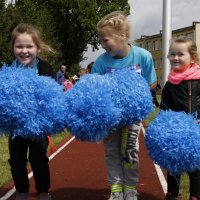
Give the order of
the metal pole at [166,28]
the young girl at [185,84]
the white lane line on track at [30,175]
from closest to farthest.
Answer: the young girl at [185,84] → the white lane line on track at [30,175] → the metal pole at [166,28]

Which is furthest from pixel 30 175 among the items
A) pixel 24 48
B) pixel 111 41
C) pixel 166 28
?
pixel 166 28

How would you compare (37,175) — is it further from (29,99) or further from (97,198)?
(29,99)

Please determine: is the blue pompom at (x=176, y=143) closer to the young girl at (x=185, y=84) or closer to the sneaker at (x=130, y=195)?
the young girl at (x=185, y=84)

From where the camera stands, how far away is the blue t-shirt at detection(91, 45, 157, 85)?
14.3ft

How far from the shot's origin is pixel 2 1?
23.6m

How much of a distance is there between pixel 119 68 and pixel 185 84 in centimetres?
66

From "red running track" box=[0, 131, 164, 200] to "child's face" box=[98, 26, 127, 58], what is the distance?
1.67 m

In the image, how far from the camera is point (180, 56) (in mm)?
4348

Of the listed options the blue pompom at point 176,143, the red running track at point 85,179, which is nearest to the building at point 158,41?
the red running track at point 85,179

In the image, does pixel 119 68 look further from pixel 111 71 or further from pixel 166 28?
pixel 166 28

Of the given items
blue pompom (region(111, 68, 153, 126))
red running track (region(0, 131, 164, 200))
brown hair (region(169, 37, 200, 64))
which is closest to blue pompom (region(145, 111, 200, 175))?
blue pompom (region(111, 68, 153, 126))

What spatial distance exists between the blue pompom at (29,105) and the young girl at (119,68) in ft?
3.02

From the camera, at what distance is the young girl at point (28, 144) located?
4199 millimetres

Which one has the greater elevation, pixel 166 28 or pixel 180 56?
pixel 166 28
